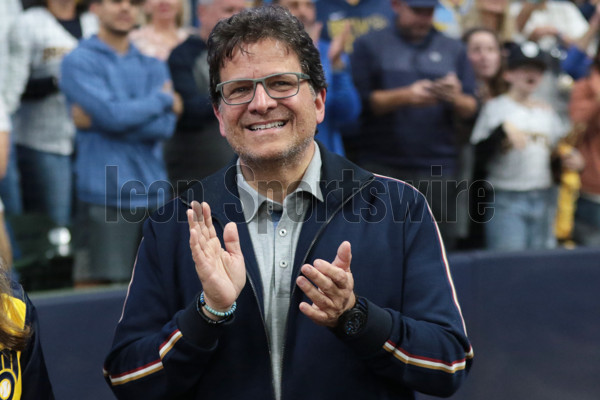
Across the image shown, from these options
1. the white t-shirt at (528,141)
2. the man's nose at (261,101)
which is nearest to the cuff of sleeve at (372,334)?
the man's nose at (261,101)

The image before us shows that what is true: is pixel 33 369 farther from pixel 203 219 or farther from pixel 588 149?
pixel 588 149

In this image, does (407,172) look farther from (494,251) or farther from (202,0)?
(202,0)

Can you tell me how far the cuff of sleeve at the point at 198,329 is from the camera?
204cm

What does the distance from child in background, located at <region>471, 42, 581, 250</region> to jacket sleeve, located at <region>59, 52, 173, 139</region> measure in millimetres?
2186

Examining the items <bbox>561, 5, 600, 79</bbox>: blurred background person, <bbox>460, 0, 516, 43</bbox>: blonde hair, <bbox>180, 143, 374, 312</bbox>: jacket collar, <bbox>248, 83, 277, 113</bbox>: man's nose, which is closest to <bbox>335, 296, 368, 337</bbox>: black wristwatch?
<bbox>180, 143, 374, 312</bbox>: jacket collar

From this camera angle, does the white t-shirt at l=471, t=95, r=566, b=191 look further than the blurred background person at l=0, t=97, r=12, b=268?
Yes

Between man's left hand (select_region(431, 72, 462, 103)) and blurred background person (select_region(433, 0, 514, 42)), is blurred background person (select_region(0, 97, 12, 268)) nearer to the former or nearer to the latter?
man's left hand (select_region(431, 72, 462, 103))

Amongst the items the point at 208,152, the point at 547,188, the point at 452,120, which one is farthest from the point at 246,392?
the point at 547,188

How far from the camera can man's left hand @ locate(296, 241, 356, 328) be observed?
1983mm

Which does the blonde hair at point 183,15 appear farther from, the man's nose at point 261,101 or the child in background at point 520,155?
the man's nose at point 261,101

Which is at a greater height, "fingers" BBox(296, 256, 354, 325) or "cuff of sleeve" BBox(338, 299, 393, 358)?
"fingers" BBox(296, 256, 354, 325)

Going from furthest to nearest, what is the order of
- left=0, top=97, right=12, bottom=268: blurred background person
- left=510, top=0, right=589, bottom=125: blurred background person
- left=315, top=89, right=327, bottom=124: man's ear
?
left=510, top=0, right=589, bottom=125: blurred background person, left=0, top=97, right=12, bottom=268: blurred background person, left=315, top=89, right=327, bottom=124: man's ear

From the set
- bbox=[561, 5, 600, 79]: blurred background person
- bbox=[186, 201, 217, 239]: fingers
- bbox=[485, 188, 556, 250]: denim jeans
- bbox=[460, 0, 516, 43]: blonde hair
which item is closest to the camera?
bbox=[186, 201, 217, 239]: fingers

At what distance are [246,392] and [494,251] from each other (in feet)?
9.38
